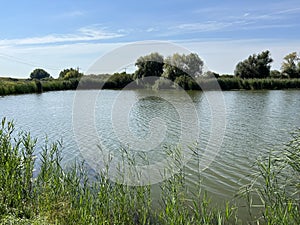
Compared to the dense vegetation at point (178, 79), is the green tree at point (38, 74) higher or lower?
higher

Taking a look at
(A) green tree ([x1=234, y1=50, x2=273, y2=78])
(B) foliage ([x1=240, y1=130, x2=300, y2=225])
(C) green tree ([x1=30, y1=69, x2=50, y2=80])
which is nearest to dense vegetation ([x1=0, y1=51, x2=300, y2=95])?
(A) green tree ([x1=234, y1=50, x2=273, y2=78])

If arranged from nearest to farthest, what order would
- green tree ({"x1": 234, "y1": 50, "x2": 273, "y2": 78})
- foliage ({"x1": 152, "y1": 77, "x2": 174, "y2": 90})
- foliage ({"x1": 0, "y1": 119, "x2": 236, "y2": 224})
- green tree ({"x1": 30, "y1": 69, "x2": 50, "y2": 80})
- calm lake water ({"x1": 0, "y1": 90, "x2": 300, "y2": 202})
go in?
foliage ({"x1": 0, "y1": 119, "x2": 236, "y2": 224}) → calm lake water ({"x1": 0, "y1": 90, "x2": 300, "y2": 202}) → foliage ({"x1": 152, "y1": 77, "x2": 174, "y2": 90}) → green tree ({"x1": 234, "y1": 50, "x2": 273, "y2": 78}) → green tree ({"x1": 30, "y1": 69, "x2": 50, "y2": 80})

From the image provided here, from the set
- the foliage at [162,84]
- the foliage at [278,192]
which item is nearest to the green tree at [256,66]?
the foliage at [162,84]

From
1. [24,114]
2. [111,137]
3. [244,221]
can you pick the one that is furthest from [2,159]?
[24,114]

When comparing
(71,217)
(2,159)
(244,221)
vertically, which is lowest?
(244,221)

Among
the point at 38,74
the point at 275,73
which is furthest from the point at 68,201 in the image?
the point at 38,74

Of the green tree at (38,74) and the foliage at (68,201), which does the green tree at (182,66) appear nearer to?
the foliage at (68,201)

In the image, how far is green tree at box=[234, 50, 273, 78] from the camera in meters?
42.2

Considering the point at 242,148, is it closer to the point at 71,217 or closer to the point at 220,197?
the point at 220,197

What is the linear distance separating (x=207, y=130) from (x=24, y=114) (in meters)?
9.25

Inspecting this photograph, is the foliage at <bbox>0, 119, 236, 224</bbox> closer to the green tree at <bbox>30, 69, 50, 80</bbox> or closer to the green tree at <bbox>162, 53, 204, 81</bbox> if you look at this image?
the green tree at <bbox>162, 53, 204, 81</bbox>

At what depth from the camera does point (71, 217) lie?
3.27m

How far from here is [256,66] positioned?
4225 cm

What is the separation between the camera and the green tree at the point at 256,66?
4225 centimetres
